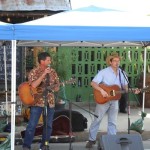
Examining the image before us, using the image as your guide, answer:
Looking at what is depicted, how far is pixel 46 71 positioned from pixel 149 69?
659 centimetres

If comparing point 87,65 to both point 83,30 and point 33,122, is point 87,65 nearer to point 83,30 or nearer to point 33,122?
point 33,122

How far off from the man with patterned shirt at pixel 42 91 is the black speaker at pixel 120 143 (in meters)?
1.46

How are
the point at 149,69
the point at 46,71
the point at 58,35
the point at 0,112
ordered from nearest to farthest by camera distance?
the point at 58,35 < the point at 46,71 < the point at 0,112 < the point at 149,69

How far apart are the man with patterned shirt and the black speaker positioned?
146cm

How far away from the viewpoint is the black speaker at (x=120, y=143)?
6.25m

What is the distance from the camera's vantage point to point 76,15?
7.50 m

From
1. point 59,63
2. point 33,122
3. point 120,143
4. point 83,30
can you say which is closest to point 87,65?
point 59,63

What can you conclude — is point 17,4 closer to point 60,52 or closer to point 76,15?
point 60,52

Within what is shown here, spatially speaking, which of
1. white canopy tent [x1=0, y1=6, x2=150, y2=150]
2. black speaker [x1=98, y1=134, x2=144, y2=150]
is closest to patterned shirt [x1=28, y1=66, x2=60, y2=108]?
white canopy tent [x1=0, y1=6, x2=150, y2=150]

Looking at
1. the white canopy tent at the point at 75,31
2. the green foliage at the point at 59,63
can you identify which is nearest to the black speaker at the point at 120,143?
the white canopy tent at the point at 75,31

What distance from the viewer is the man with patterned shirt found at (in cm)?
746

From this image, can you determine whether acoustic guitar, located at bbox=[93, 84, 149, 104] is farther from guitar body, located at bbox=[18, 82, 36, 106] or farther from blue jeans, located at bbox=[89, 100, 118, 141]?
guitar body, located at bbox=[18, 82, 36, 106]

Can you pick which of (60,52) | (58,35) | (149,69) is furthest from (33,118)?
(149,69)

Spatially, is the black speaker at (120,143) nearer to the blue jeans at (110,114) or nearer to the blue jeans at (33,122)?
the blue jeans at (33,122)
